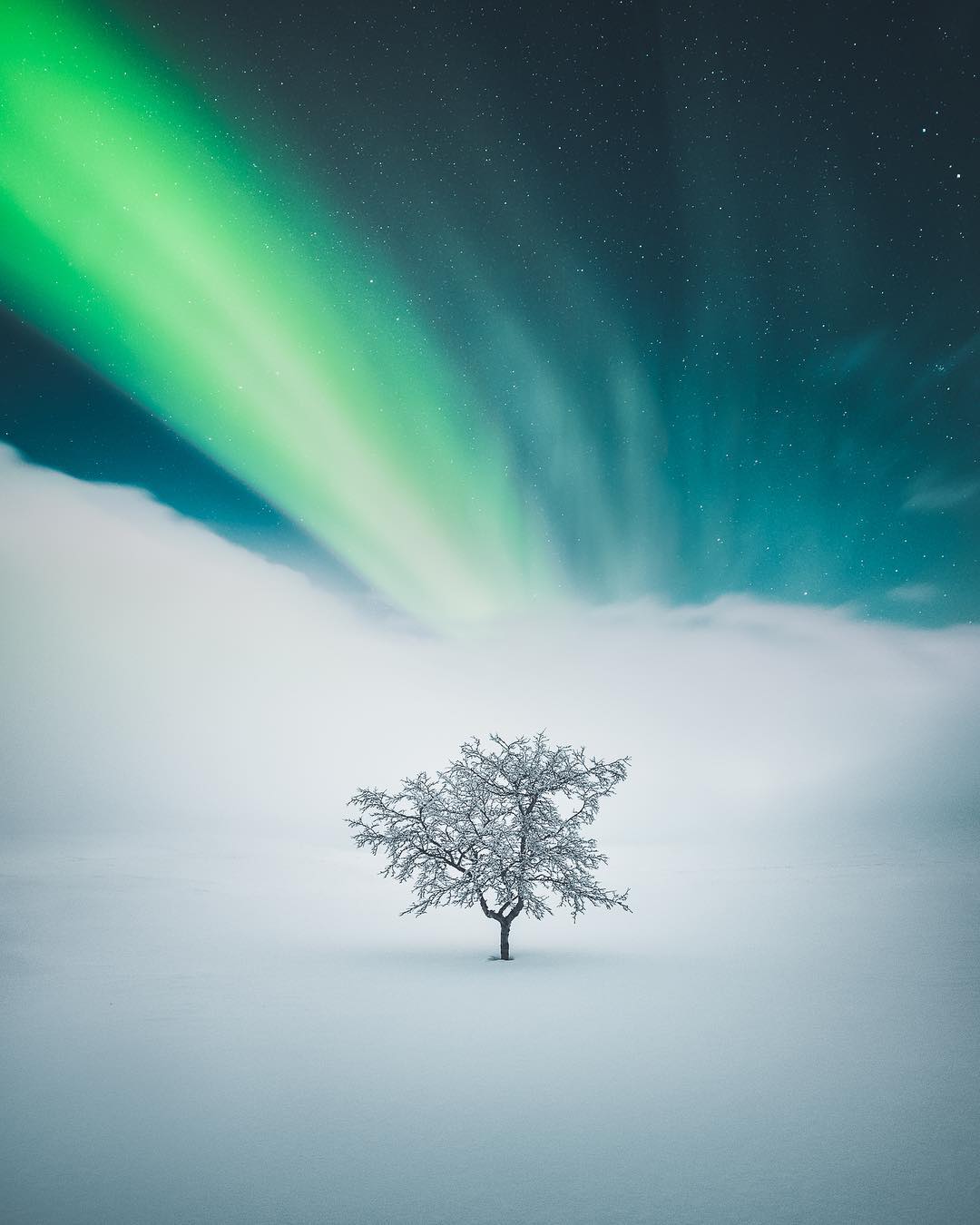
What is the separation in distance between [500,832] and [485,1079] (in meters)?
14.4

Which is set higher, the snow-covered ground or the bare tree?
the bare tree

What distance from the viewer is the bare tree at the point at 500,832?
27438mm

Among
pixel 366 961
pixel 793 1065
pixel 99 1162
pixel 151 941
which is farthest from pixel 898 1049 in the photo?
pixel 151 941

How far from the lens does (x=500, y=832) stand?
28094 mm

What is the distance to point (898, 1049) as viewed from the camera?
1559 cm

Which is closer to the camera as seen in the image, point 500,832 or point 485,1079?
point 485,1079

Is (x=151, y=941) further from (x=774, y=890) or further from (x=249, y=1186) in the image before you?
(x=774, y=890)

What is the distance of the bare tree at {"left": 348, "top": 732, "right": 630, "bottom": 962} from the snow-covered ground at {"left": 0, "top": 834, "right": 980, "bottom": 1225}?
2.45 metres

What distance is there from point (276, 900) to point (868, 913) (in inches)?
1403

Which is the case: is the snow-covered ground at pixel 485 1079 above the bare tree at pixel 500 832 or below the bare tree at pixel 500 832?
below

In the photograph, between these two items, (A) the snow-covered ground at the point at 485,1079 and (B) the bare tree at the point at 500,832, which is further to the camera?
(B) the bare tree at the point at 500,832

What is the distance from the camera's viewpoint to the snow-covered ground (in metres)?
9.30

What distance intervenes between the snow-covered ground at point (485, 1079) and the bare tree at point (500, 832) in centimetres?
245

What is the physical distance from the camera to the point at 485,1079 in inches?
539
